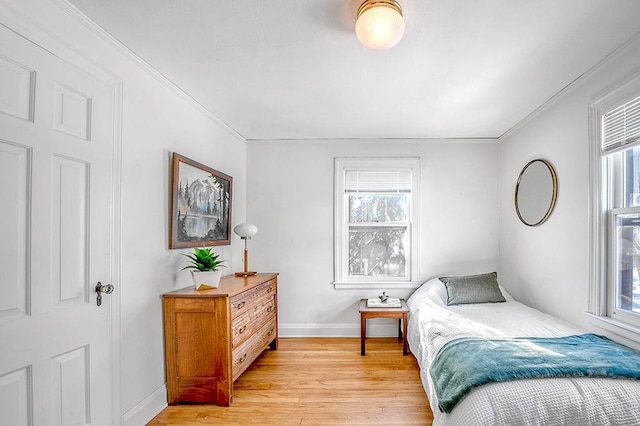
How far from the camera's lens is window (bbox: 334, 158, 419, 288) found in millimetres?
4477

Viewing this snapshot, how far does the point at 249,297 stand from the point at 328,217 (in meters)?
1.67

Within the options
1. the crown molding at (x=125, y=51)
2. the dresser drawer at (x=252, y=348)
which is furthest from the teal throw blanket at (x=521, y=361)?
the crown molding at (x=125, y=51)

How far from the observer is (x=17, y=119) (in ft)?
5.19

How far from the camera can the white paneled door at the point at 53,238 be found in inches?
61.2

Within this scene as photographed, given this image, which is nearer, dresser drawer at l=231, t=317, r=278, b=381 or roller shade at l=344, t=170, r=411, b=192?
dresser drawer at l=231, t=317, r=278, b=381

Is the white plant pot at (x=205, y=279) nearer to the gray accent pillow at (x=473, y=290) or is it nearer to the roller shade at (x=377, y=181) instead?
the roller shade at (x=377, y=181)

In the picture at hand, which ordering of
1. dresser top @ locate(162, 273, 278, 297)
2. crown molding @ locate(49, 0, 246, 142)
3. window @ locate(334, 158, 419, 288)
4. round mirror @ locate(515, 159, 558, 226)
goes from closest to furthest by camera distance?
1. crown molding @ locate(49, 0, 246, 142)
2. dresser top @ locate(162, 273, 278, 297)
3. round mirror @ locate(515, 159, 558, 226)
4. window @ locate(334, 158, 419, 288)

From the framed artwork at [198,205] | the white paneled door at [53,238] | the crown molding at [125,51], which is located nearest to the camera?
the white paneled door at [53,238]

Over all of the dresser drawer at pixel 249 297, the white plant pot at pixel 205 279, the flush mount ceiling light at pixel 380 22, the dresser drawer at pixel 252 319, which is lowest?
the dresser drawer at pixel 252 319

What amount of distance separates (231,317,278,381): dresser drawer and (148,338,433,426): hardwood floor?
18 cm

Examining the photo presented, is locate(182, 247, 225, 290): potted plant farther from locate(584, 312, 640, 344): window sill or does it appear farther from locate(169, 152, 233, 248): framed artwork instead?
locate(584, 312, 640, 344): window sill

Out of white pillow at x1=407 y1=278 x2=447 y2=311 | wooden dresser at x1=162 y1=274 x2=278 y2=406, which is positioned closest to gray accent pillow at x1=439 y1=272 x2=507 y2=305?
white pillow at x1=407 y1=278 x2=447 y2=311

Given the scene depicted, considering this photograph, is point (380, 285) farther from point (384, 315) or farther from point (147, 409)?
point (147, 409)

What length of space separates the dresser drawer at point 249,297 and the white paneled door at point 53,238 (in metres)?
0.91
